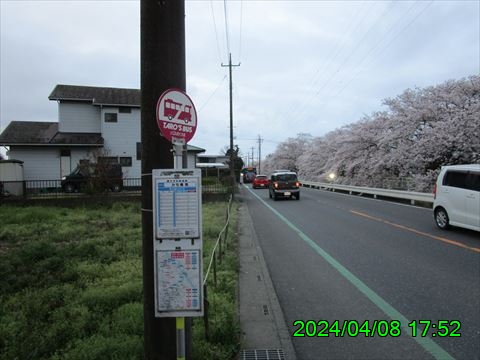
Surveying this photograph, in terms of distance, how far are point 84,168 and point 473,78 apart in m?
23.5

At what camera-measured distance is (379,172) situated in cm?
3005

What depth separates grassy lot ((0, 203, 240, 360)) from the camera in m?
3.83

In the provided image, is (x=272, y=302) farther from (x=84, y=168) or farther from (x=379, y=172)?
(x=379, y=172)

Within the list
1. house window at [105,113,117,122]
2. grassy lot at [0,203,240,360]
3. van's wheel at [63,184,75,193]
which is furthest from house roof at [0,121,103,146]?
grassy lot at [0,203,240,360]

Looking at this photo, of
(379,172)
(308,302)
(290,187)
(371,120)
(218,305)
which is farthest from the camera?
(371,120)

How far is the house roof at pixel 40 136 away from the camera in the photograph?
29297 mm

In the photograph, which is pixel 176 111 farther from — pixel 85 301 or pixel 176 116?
pixel 85 301

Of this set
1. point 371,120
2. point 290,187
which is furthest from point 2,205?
point 371,120

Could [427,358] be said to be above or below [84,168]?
below

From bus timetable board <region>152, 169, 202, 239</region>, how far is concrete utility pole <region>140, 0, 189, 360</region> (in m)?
0.18

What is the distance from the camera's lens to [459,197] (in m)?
10.4

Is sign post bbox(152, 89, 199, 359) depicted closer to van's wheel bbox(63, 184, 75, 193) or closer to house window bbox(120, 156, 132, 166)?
van's wheel bbox(63, 184, 75, 193)

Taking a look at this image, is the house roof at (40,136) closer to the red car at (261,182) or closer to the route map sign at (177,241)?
the red car at (261,182)

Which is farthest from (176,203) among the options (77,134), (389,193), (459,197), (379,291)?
(77,134)
